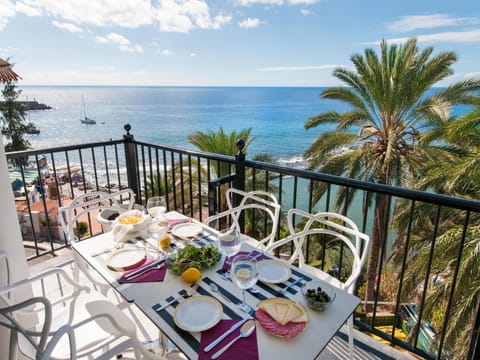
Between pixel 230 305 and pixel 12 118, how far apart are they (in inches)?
813

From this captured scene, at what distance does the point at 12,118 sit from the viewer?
16375 mm

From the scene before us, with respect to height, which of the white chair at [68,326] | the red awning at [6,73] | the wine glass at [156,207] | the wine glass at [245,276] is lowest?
the white chair at [68,326]

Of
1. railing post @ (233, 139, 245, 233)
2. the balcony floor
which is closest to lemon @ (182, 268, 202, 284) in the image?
the balcony floor

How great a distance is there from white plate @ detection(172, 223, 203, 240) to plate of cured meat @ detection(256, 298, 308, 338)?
0.72 m

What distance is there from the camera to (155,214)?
1.75 meters

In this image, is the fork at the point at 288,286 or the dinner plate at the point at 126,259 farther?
the dinner plate at the point at 126,259

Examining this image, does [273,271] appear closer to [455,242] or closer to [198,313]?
[198,313]

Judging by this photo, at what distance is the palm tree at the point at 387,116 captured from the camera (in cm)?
705

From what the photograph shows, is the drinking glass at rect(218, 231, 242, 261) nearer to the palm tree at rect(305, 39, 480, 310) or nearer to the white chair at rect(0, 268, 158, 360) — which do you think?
the white chair at rect(0, 268, 158, 360)

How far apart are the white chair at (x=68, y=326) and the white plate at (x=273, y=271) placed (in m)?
0.55

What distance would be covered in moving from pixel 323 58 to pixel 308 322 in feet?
134

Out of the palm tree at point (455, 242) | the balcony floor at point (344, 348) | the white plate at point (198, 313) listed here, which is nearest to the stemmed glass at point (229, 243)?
the white plate at point (198, 313)

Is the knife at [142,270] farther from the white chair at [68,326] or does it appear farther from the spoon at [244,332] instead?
the spoon at [244,332]

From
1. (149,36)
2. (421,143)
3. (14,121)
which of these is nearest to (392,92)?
(421,143)
